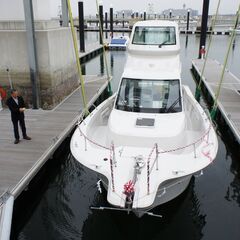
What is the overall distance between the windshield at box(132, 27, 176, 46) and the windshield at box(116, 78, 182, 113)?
362 centimetres

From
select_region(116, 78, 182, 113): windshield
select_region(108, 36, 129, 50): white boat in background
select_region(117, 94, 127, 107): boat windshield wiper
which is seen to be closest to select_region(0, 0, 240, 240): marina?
select_region(117, 94, 127, 107): boat windshield wiper

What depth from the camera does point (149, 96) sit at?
833 centimetres

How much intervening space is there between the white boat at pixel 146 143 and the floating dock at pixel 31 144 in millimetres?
1511

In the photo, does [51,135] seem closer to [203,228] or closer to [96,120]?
[96,120]

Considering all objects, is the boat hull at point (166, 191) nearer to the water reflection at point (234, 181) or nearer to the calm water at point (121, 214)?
the calm water at point (121, 214)

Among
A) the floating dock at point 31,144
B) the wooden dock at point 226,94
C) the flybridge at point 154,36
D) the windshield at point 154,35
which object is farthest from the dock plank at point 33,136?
the wooden dock at point 226,94

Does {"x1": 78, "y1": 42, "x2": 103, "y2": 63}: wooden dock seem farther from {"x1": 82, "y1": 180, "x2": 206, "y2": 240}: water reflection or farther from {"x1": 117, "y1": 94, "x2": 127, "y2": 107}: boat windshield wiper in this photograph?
{"x1": 82, "y1": 180, "x2": 206, "y2": 240}: water reflection

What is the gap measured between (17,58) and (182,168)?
8.63 m

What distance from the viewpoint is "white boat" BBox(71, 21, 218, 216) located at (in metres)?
5.79

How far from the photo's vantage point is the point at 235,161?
1011 cm

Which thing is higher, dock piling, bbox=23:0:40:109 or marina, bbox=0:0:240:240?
dock piling, bbox=23:0:40:109

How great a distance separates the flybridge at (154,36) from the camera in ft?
37.2

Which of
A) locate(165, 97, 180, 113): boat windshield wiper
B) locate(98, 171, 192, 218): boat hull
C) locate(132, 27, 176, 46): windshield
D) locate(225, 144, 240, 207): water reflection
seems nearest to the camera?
locate(98, 171, 192, 218): boat hull

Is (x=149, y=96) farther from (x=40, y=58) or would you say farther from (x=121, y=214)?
(x=40, y=58)
